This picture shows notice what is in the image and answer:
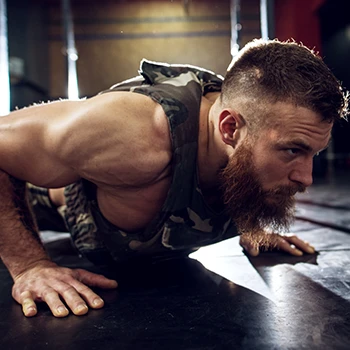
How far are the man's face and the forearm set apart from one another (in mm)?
514

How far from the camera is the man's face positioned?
37.8 inches

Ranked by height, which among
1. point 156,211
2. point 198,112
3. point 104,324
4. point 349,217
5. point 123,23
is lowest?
point 349,217

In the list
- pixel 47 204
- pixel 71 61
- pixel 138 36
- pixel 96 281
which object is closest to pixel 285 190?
pixel 96 281

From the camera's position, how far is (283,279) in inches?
41.0

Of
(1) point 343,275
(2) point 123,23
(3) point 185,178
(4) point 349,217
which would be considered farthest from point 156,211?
(2) point 123,23

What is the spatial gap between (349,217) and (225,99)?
46.1 inches

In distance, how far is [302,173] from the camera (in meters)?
1.00

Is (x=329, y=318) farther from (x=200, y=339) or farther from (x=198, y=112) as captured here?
(x=198, y=112)

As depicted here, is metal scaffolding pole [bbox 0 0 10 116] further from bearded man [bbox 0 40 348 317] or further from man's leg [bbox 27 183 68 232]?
bearded man [bbox 0 40 348 317]

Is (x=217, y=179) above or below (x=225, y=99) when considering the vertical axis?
below

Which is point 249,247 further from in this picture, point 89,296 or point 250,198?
point 89,296

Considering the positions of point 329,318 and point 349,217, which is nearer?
point 329,318

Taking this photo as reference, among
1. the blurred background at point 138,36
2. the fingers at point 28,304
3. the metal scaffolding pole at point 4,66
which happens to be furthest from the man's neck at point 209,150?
the blurred background at point 138,36

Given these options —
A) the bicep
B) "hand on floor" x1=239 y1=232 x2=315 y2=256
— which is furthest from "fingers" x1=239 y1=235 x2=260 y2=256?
the bicep
